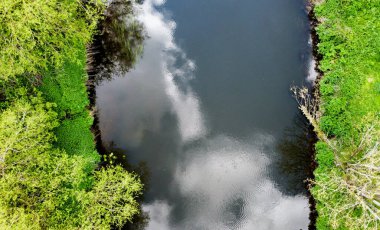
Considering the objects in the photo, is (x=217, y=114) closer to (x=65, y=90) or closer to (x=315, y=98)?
(x=315, y=98)

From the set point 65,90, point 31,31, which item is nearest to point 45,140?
point 65,90

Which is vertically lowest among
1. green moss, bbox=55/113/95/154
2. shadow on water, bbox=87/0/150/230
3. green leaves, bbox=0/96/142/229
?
green leaves, bbox=0/96/142/229

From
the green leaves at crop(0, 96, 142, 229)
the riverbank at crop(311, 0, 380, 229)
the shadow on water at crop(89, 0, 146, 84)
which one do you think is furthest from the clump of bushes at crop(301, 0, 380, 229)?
the shadow on water at crop(89, 0, 146, 84)

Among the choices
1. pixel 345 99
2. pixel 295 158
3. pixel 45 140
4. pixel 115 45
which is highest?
pixel 115 45

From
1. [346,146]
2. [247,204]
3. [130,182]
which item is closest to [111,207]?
[130,182]

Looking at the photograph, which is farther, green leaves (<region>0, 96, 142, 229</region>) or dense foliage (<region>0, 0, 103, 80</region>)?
dense foliage (<region>0, 0, 103, 80</region>)

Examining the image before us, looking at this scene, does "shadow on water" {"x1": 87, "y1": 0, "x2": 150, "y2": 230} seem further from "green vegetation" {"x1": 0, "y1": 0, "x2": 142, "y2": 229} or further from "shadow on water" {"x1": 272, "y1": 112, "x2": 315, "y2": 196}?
"shadow on water" {"x1": 272, "y1": 112, "x2": 315, "y2": 196}

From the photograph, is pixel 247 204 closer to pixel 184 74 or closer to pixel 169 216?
pixel 169 216
